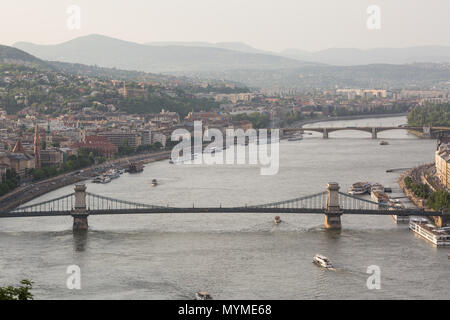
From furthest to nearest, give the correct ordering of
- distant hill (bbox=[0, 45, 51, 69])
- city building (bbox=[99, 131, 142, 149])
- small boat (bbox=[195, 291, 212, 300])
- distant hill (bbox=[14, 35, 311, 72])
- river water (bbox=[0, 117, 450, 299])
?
distant hill (bbox=[14, 35, 311, 72]) < distant hill (bbox=[0, 45, 51, 69]) < city building (bbox=[99, 131, 142, 149]) < river water (bbox=[0, 117, 450, 299]) < small boat (bbox=[195, 291, 212, 300])

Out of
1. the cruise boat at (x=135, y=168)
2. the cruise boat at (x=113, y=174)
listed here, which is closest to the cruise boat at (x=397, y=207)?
the cruise boat at (x=113, y=174)

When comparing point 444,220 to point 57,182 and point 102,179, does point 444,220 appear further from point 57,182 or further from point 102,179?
→ point 57,182

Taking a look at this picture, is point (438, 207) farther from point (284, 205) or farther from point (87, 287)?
point (87, 287)

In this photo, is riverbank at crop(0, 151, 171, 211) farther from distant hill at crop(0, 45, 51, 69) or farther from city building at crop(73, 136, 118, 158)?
distant hill at crop(0, 45, 51, 69)

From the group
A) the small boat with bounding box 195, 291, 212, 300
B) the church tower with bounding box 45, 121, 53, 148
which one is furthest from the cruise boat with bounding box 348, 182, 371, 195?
the church tower with bounding box 45, 121, 53, 148

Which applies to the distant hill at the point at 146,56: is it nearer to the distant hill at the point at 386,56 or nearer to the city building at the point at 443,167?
the distant hill at the point at 386,56

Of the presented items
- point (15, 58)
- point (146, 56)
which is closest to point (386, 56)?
point (146, 56)
